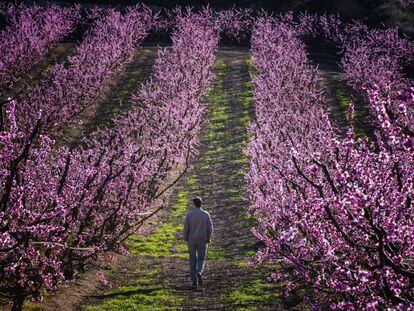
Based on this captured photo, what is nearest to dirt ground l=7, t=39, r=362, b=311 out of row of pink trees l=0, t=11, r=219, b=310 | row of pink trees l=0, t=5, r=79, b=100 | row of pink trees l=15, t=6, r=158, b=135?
row of pink trees l=0, t=11, r=219, b=310

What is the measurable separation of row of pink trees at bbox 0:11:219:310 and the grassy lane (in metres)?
1.07

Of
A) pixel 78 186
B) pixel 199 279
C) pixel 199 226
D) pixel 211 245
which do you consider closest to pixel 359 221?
pixel 78 186

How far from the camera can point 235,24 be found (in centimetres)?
5169

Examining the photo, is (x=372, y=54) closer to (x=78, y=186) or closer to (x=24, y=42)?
(x=24, y=42)

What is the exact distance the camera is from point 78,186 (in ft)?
45.3

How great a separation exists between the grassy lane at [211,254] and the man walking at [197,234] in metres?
0.45

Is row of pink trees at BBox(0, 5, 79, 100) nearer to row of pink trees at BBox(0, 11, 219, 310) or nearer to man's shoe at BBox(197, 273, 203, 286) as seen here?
row of pink trees at BBox(0, 11, 219, 310)

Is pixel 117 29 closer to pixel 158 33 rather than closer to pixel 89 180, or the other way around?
pixel 158 33

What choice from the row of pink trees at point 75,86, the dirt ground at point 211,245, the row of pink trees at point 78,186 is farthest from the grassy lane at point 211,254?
the row of pink trees at point 75,86

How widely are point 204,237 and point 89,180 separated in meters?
3.46

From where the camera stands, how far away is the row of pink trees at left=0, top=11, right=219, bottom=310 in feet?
33.1

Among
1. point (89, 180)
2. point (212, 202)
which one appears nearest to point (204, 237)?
point (89, 180)

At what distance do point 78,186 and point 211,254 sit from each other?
22.8ft

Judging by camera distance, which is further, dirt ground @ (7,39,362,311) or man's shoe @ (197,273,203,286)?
man's shoe @ (197,273,203,286)
